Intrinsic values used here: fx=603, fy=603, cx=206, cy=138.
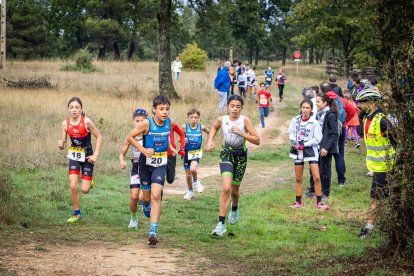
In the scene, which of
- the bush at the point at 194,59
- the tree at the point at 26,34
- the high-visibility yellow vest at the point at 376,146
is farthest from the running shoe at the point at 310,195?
the tree at the point at 26,34

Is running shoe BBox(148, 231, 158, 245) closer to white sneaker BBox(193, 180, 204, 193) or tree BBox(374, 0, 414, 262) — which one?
tree BBox(374, 0, 414, 262)

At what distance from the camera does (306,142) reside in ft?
34.5

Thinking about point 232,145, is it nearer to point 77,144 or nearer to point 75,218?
point 77,144

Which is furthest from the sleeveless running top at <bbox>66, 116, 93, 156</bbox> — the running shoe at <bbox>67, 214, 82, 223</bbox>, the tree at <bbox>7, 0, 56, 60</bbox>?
the tree at <bbox>7, 0, 56, 60</bbox>

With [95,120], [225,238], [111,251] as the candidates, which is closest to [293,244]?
[225,238]

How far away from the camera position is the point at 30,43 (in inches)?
2751

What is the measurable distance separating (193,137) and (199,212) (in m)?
1.87

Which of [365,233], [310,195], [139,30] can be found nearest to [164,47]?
[310,195]

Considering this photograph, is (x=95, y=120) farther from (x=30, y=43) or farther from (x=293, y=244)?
(x=30, y=43)

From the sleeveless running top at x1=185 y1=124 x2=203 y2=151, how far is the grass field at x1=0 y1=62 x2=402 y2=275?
41.5 inches

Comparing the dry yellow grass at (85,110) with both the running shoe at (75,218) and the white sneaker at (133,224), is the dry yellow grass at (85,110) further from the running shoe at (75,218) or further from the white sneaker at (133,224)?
the white sneaker at (133,224)

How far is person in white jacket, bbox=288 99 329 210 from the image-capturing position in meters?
10.5

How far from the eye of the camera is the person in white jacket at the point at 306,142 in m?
10.5

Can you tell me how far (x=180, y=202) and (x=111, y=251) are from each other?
13.2ft
